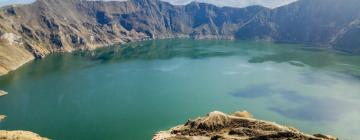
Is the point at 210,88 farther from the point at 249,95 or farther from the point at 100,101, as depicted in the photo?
the point at 100,101

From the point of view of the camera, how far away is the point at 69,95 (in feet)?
531

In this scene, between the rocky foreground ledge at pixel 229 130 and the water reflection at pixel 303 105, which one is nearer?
the rocky foreground ledge at pixel 229 130

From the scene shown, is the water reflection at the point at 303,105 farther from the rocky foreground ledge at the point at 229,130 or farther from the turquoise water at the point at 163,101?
the rocky foreground ledge at the point at 229,130

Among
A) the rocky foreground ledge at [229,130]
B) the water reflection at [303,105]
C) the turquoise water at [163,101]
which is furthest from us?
the water reflection at [303,105]

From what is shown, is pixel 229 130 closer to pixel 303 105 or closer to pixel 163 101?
pixel 303 105

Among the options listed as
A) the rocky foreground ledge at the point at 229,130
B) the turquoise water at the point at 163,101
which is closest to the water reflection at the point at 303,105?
the turquoise water at the point at 163,101

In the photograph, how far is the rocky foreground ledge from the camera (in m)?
91.1

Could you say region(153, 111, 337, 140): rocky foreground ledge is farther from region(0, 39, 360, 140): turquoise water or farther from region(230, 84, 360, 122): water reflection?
region(230, 84, 360, 122): water reflection

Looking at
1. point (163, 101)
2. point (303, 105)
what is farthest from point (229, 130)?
point (163, 101)

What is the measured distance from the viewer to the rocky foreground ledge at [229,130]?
9106cm

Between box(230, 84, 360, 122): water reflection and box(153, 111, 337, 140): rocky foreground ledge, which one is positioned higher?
box(153, 111, 337, 140): rocky foreground ledge

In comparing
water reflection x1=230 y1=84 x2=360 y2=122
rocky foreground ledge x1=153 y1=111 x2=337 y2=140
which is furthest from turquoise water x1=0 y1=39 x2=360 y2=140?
rocky foreground ledge x1=153 y1=111 x2=337 y2=140

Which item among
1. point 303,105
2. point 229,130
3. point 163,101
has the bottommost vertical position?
point 303,105

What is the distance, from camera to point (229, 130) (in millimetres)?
101312
